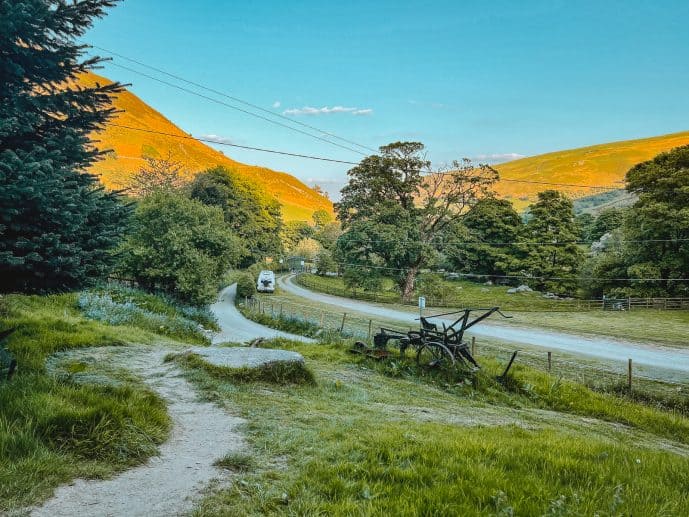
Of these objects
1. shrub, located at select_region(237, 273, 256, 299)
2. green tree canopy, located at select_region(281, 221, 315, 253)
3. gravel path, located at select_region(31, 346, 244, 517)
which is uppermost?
green tree canopy, located at select_region(281, 221, 315, 253)

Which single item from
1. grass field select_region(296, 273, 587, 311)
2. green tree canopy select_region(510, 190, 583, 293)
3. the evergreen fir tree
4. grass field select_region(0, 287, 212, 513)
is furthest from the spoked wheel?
green tree canopy select_region(510, 190, 583, 293)

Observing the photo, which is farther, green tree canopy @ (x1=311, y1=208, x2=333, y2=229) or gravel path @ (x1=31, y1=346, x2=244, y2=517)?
green tree canopy @ (x1=311, y1=208, x2=333, y2=229)

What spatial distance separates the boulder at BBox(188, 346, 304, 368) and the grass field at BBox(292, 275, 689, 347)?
1926 centimetres

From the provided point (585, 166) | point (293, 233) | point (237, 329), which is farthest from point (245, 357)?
point (585, 166)

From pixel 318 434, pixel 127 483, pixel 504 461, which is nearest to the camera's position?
pixel 127 483

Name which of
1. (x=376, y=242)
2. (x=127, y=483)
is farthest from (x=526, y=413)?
(x=376, y=242)

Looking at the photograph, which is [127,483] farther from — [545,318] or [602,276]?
[602,276]

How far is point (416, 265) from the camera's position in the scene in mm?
36406

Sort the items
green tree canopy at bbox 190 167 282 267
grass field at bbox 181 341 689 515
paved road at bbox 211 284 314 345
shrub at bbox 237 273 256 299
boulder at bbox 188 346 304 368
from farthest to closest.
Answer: green tree canopy at bbox 190 167 282 267 < shrub at bbox 237 273 256 299 < paved road at bbox 211 284 314 345 < boulder at bbox 188 346 304 368 < grass field at bbox 181 341 689 515

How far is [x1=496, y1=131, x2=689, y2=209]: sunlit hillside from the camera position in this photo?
10838 cm

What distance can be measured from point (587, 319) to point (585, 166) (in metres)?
123

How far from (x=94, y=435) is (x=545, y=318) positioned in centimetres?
2942

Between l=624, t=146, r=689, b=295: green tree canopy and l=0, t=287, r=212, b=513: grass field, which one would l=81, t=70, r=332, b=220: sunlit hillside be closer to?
l=0, t=287, r=212, b=513: grass field

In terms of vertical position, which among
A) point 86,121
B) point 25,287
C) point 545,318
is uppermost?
point 86,121
